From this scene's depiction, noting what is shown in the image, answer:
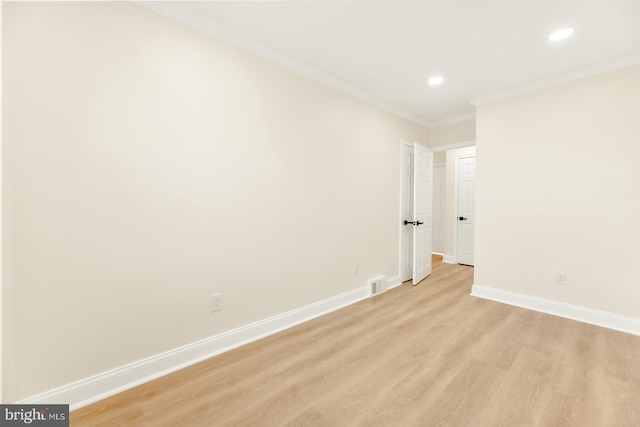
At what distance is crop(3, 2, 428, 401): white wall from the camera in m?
1.50

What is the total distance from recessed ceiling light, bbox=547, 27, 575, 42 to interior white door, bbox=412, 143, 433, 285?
1.91 meters

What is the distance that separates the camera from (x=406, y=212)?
168 inches

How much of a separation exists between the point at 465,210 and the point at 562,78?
303cm

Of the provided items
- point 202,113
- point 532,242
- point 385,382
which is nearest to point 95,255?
point 202,113

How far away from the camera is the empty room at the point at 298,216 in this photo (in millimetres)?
1557

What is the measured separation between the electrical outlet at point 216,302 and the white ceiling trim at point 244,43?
2138mm

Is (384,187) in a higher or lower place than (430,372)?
higher

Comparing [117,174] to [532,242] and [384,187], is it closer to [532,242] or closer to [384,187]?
[384,187]

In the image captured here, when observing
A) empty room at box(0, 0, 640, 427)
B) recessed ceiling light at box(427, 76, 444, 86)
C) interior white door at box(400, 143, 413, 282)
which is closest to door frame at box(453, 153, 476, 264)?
interior white door at box(400, 143, 413, 282)

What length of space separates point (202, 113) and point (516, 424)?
292 centimetres

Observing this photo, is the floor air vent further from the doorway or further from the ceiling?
the ceiling

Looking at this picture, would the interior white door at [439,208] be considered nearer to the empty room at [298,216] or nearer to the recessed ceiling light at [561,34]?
the empty room at [298,216]

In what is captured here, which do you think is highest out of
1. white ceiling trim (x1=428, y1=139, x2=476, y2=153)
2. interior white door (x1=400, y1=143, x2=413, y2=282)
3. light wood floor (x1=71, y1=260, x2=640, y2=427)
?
white ceiling trim (x1=428, y1=139, x2=476, y2=153)

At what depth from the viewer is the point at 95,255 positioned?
5.56ft
